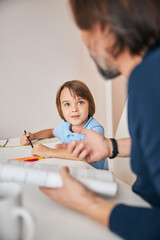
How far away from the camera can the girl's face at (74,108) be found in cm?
103

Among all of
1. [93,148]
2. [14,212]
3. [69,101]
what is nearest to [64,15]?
[69,101]

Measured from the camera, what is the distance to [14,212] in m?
0.24

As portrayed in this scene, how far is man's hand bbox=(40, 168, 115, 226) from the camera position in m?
0.32

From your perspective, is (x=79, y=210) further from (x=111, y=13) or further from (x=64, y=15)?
(x=64, y=15)

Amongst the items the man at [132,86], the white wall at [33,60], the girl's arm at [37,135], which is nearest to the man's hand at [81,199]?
the man at [132,86]

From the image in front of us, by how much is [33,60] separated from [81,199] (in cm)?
110

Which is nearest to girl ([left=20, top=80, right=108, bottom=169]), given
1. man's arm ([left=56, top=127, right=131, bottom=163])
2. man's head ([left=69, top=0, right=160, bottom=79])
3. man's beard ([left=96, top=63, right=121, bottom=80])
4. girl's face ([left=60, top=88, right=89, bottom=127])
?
Result: girl's face ([left=60, top=88, right=89, bottom=127])

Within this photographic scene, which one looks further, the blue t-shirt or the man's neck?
the blue t-shirt

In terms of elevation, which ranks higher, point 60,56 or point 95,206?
point 60,56

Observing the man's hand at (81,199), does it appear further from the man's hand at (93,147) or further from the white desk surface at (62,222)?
the man's hand at (93,147)

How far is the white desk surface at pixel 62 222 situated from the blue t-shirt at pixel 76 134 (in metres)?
0.53

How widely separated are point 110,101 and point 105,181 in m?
1.27

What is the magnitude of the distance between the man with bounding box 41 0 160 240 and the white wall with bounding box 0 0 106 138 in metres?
0.89

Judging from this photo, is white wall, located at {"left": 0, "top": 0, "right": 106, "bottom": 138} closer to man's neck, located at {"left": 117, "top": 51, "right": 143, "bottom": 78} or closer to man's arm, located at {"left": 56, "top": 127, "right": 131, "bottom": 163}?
man's arm, located at {"left": 56, "top": 127, "right": 131, "bottom": 163}
